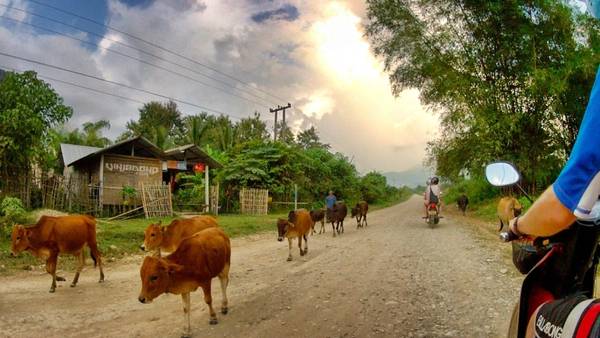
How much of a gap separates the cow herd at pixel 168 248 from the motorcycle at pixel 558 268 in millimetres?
3724

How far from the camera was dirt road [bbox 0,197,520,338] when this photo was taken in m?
4.96

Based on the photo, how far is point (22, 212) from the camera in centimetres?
1176

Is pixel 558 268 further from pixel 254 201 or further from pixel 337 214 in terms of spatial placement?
pixel 254 201

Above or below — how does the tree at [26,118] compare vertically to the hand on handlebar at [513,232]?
above

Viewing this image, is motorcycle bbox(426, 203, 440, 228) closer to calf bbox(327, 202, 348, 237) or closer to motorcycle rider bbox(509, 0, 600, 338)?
calf bbox(327, 202, 348, 237)

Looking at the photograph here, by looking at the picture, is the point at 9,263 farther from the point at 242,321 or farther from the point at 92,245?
the point at 242,321

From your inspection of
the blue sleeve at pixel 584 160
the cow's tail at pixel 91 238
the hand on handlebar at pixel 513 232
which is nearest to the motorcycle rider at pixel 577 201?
the blue sleeve at pixel 584 160

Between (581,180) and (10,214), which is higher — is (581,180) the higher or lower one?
the higher one

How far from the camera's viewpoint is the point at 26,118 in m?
13.2

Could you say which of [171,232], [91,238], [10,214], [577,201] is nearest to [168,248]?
[171,232]

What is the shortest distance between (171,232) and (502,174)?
6.69 meters

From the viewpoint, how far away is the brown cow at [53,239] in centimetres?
718

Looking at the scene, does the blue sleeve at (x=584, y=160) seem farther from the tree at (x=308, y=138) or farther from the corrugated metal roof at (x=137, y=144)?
the tree at (x=308, y=138)

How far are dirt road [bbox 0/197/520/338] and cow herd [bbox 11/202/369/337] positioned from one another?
503 millimetres
